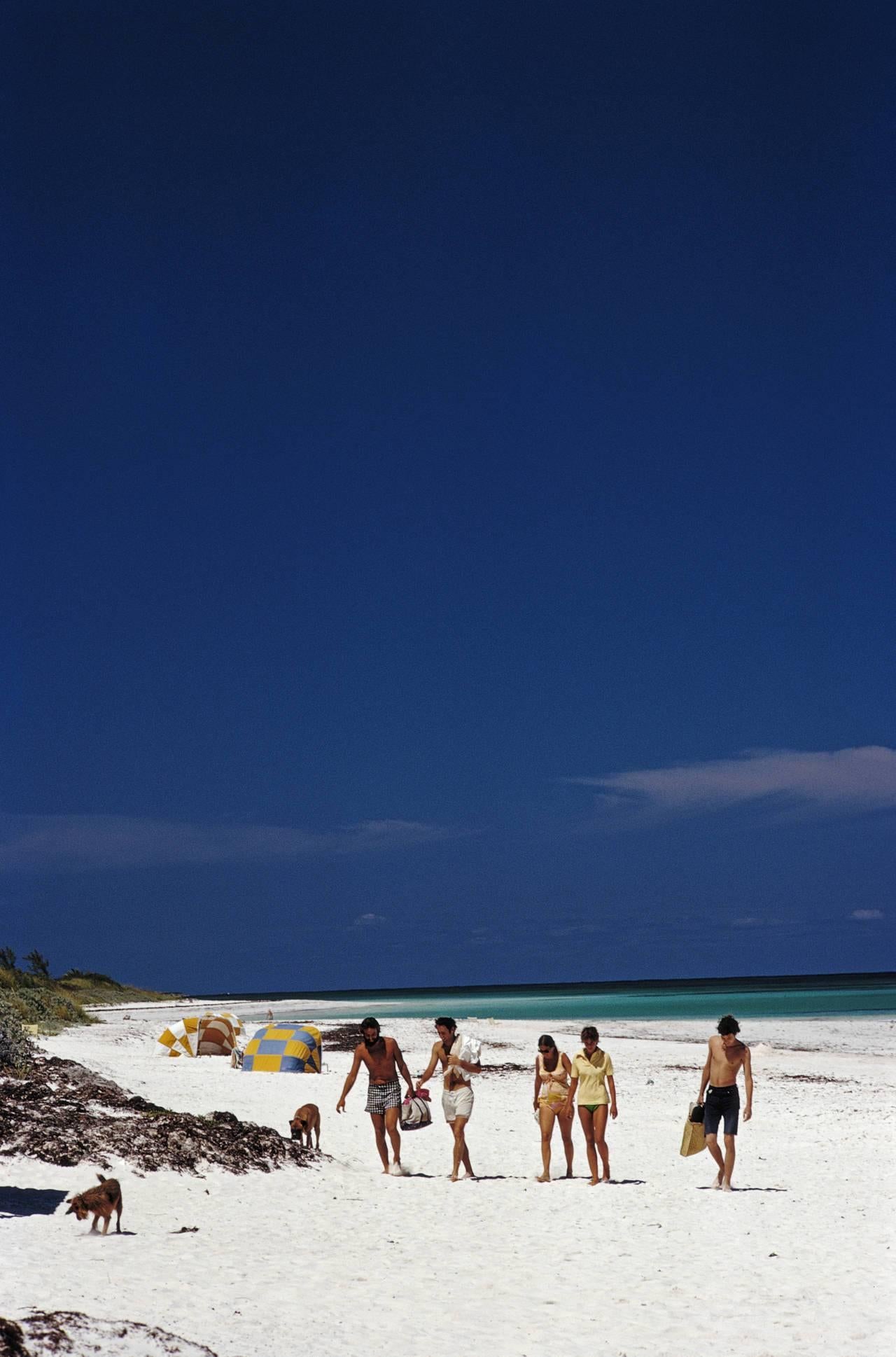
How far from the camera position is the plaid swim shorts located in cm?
1230

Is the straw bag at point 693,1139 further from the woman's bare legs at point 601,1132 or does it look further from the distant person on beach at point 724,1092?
the woman's bare legs at point 601,1132

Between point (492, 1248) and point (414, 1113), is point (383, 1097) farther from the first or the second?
point (492, 1248)

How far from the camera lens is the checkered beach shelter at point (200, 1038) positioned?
24.8 meters

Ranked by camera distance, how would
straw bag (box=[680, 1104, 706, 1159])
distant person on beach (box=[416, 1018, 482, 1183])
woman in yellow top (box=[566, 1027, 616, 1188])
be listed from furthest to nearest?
straw bag (box=[680, 1104, 706, 1159]) < distant person on beach (box=[416, 1018, 482, 1183]) < woman in yellow top (box=[566, 1027, 616, 1188])

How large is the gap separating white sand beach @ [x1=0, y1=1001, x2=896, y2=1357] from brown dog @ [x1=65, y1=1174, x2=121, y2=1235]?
17 centimetres

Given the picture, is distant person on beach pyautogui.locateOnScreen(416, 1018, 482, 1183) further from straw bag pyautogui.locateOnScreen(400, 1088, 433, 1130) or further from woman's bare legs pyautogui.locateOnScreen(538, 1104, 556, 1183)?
woman's bare legs pyautogui.locateOnScreen(538, 1104, 556, 1183)

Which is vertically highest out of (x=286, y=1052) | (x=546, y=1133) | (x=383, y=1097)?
(x=383, y=1097)

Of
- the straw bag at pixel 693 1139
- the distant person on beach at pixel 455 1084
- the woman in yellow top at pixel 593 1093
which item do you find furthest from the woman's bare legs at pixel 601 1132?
the distant person on beach at pixel 455 1084

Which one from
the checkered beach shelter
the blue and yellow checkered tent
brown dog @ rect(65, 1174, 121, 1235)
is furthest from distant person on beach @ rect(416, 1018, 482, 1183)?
the checkered beach shelter

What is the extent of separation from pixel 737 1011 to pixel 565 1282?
50340 millimetres

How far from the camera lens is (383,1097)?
40.4 feet

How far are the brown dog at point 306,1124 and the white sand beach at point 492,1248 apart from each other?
0.42m

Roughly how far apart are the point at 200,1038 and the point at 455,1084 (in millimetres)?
14564

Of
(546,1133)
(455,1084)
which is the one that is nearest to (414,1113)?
(455,1084)
